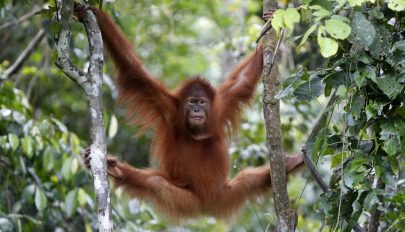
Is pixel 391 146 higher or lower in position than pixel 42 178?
higher

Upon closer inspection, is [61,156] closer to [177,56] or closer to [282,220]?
[282,220]

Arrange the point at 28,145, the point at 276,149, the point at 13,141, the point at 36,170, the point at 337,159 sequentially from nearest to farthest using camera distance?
the point at 337,159
the point at 276,149
the point at 13,141
the point at 28,145
the point at 36,170

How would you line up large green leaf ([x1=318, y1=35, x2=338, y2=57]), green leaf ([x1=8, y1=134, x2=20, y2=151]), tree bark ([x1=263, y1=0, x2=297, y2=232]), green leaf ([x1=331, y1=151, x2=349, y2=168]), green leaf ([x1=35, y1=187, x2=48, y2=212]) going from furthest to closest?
green leaf ([x1=35, y1=187, x2=48, y2=212]) < green leaf ([x1=8, y1=134, x2=20, y2=151]) < tree bark ([x1=263, y1=0, x2=297, y2=232]) < green leaf ([x1=331, y1=151, x2=349, y2=168]) < large green leaf ([x1=318, y1=35, x2=338, y2=57])

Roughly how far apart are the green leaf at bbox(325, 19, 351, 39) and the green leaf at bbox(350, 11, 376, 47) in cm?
18

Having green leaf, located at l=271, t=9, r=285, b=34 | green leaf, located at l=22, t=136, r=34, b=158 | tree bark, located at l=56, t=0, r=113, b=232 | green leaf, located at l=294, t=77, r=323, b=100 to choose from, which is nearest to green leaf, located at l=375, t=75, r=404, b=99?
green leaf, located at l=294, t=77, r=323, b=100

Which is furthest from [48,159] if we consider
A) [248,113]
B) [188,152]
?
[248,113]

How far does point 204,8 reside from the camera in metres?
9.67

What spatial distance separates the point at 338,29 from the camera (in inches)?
111

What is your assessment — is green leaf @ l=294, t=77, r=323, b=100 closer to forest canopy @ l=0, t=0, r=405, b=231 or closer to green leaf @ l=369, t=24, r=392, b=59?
forest canopy @ l=0, t=0, r=405, b=231

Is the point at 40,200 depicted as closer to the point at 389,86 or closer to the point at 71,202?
the point at 71,202

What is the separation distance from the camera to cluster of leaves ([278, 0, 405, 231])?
304 cm

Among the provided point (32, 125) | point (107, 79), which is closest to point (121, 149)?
point (107, 79)

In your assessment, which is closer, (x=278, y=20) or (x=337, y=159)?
(x=278, y=20)

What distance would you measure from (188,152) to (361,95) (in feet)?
8.03
